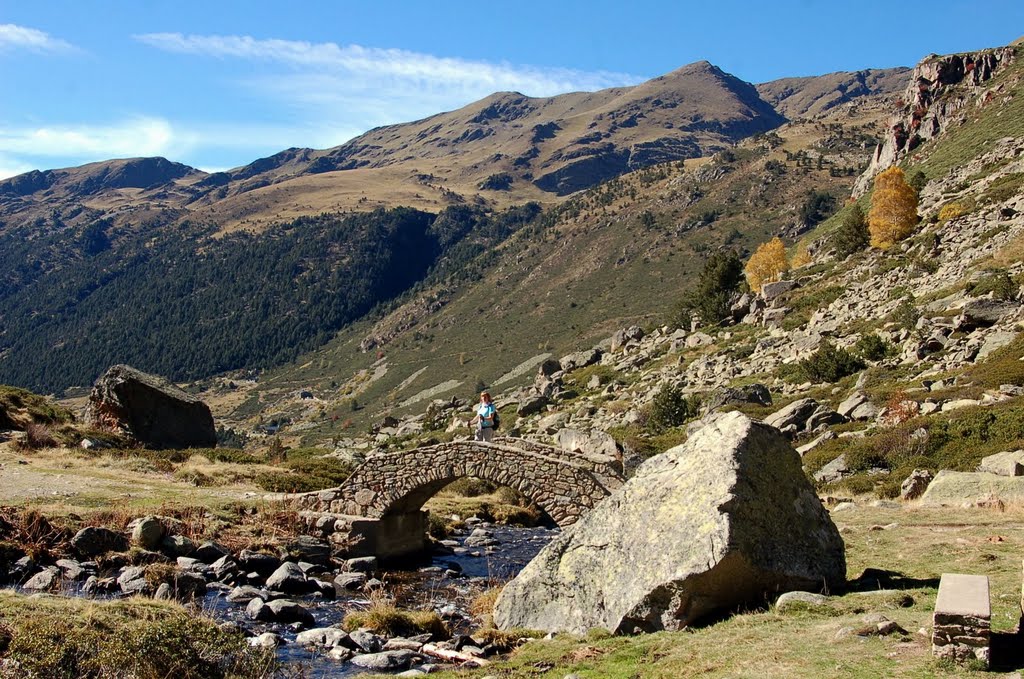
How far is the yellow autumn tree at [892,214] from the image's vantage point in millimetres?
71125

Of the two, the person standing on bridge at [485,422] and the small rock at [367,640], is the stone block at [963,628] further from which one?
the person standing on bridge at [485,422]

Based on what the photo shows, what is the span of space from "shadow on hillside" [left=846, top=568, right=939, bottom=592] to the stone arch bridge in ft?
27.0

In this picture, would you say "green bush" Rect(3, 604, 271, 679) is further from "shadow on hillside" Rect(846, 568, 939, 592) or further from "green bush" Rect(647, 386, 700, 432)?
"green bush" Rect(647, 386, 700, 432)

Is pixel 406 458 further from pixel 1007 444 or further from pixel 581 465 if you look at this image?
pixel 1007 444

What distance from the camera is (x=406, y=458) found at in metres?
25.3

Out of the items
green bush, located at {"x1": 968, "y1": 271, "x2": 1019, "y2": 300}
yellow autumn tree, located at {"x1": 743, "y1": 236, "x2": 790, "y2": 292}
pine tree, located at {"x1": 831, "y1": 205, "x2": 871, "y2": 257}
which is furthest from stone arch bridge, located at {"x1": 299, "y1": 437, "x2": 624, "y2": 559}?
yellow autumn tree, located at {"x1": 743, "y1": 236, "x2": 790, "y2": 292}

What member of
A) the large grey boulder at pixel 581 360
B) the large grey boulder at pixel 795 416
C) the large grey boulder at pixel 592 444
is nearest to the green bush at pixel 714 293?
the large grey boulder at pixel 581 360

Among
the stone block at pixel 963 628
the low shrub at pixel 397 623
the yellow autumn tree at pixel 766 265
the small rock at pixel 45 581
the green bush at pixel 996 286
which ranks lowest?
the low shrub at pixel 397 623

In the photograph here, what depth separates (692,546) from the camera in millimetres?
→ 13156

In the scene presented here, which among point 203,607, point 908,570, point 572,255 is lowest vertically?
point 203,607

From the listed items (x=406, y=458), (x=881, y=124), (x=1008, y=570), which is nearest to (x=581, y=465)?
(x=406, y=458)

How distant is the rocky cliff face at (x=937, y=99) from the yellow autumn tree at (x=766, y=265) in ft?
72.7

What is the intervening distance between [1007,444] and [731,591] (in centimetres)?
1764

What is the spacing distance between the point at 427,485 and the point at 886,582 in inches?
595
